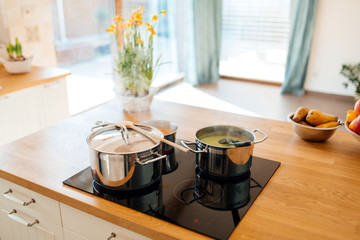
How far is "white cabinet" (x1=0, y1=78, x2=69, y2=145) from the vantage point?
2488mm

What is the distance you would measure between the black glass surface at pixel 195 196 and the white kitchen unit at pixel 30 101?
1532mm

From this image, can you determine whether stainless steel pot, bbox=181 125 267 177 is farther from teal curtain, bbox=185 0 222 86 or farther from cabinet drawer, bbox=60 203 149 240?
teal curtain, bbox=185 0 222 86

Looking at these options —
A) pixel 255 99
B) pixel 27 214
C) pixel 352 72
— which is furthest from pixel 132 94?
pixel 352 72

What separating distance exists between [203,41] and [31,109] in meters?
3.60

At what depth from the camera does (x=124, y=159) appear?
3.49ft

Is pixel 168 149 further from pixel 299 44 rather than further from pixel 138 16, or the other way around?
pixel 299 44

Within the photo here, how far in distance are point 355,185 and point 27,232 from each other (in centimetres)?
127

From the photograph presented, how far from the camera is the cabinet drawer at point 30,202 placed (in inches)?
48.0

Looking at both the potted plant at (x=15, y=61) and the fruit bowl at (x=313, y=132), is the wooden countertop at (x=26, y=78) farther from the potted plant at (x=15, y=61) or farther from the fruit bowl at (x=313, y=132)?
the fruit bowl at (x=313, y=132)

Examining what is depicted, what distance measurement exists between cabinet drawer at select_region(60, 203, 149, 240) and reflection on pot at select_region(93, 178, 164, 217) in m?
0.08

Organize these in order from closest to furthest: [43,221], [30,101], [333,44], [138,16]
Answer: [43,221] → [138,16] → [30,101] → [333,44]

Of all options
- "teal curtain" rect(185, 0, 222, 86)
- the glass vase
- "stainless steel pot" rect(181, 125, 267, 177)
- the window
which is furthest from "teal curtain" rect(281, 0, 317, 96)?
"stainless steel pot" rect(181, 125, 267, 177)

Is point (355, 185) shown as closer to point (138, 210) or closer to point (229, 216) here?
point (229, 216)

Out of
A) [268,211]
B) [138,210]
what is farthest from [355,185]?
[138,210]
